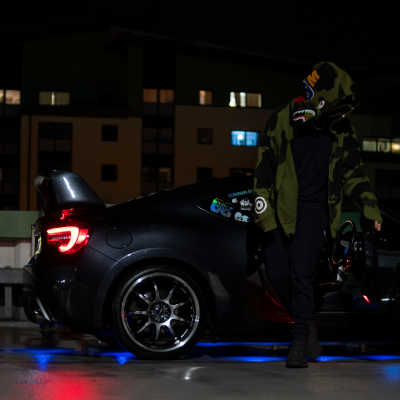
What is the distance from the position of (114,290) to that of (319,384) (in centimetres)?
152

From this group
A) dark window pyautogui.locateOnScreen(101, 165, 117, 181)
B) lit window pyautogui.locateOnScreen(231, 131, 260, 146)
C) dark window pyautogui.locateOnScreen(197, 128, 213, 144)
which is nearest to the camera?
dark window pyautogui.locateOnScreen(101, 165, 117, 181)

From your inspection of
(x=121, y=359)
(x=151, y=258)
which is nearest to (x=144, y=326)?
(x=121, y=359)

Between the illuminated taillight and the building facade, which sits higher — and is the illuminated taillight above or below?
below

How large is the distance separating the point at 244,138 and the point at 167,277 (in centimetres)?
4526

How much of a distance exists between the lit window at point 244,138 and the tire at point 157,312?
4475 cm

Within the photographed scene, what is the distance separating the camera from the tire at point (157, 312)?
4.62m

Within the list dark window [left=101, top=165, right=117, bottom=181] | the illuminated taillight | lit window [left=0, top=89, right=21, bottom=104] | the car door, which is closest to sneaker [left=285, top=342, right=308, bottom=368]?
the car door

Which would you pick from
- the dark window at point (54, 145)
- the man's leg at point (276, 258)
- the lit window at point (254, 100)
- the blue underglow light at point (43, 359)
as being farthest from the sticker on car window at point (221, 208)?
the lit window at point (254, 100)

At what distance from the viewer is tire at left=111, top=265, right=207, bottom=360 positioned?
4.62 m

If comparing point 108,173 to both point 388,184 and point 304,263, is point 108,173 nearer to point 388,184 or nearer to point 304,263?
point 388,184

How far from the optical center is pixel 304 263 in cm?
444

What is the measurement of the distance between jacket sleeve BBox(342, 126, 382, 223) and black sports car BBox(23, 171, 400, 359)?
5.7 inches

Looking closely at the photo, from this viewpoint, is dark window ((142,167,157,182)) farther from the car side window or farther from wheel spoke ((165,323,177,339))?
wheel spoke ((165,323,177,339))

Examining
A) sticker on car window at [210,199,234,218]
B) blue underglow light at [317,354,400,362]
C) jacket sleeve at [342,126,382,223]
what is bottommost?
blue underglow light at [317,354,400,362]
